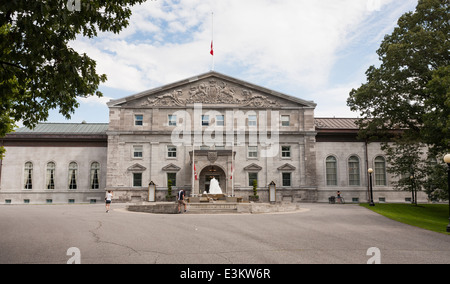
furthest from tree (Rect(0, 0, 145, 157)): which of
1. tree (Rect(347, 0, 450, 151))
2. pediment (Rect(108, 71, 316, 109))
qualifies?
pediment (Rect(108, 71, 316, 109))

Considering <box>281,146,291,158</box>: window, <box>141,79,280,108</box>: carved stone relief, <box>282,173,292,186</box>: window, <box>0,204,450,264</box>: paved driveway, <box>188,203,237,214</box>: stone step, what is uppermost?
<box>141,79,280,108</box>: carved stone relief

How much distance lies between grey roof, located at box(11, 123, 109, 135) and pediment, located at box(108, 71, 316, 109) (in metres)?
7.52

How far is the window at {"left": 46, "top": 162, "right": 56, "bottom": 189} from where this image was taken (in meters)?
42.2

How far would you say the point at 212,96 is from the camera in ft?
139

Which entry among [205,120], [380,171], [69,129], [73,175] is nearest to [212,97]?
[205,120]

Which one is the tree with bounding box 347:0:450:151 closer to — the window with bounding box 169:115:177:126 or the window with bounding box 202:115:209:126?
the window with bounding box 202:115:209:126

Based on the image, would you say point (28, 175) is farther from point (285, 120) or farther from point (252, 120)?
point (285, 120)

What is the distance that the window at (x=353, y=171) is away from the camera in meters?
42.8

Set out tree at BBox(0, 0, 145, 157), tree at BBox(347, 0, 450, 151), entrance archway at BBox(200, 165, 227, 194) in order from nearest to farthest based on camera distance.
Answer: tree at BBox(0, 0, 145, 157)
tree at BBox(347, 0, 450, 151)
entrance archway at BBox(200, 165, 227, 194)

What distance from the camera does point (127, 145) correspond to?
4134 centimetres
